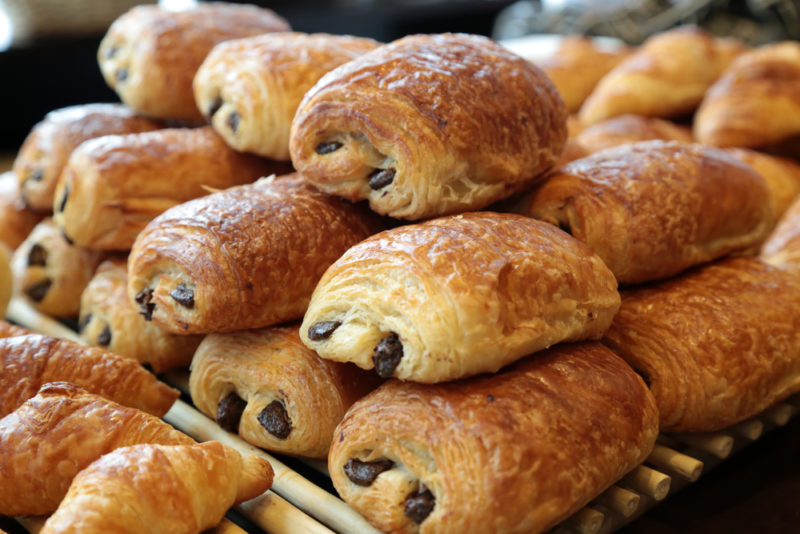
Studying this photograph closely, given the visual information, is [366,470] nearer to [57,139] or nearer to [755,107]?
[57,139]

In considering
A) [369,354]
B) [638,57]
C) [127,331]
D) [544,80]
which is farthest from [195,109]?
[638,57]

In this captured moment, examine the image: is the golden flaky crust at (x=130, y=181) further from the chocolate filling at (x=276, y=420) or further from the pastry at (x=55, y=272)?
the chocolate filling at (x=276, y=420)

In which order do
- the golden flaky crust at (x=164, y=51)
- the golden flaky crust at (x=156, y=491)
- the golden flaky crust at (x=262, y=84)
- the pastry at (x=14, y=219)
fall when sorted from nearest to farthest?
the golden flaky crust at (x=156, y=491)
the golden flaky crust at (x=262, y=84)
the golden flaky crust at (x=164, y=51)
the pastry at (x=14, y=219)

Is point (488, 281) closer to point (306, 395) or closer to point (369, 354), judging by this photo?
point (369, 354)

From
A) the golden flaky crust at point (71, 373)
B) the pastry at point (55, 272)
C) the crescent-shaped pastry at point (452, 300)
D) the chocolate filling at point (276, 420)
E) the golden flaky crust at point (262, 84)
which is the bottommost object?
the pastry at point (55, 272)

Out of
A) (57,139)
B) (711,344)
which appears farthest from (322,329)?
(57,139)

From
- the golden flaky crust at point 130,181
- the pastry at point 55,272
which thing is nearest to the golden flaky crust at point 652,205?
the golden flaky crust at point 130,181
